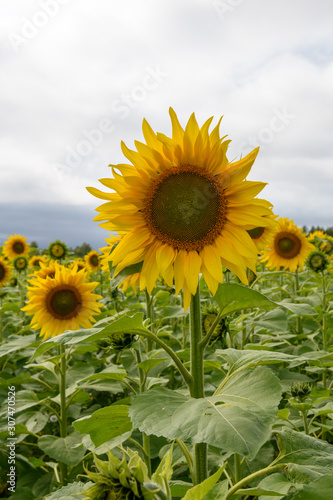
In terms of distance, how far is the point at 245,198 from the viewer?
5.79ft

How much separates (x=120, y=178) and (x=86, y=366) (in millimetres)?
2531

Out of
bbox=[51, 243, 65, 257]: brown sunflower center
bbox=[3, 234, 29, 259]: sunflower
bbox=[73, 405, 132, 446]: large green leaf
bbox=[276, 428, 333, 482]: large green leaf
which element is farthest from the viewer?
bbox=[3, 234, 29, 259]: sunflower

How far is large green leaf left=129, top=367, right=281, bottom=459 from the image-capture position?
1.10 m

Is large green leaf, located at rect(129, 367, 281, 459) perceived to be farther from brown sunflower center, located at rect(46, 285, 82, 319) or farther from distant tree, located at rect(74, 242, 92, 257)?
distant tree, located at rect(74, 242, 92, 257)

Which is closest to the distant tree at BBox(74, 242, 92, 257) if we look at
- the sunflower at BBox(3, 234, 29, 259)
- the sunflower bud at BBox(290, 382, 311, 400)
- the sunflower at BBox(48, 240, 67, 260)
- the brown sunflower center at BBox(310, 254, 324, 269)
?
the sunflower at BBox(3, 234, 29, 259)

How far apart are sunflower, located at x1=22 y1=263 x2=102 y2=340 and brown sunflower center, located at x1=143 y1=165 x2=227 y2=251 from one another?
2.12 meters

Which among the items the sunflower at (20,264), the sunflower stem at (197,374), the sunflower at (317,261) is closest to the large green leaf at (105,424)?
the sunflower stem at (197,374)

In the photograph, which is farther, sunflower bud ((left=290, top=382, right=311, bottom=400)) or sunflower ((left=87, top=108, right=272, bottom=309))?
sunflower bud ((left=290, top=382, right=311, bottom=400))

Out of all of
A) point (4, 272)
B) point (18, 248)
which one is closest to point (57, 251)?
point (4, 272)

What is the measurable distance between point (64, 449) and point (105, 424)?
4.53ft

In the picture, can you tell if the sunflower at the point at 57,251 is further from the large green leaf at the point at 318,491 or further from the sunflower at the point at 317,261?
the large green leaf at the point at 318,491

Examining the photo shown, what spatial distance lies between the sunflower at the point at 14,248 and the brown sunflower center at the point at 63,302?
18.5 ft

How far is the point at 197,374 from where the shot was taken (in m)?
1.57

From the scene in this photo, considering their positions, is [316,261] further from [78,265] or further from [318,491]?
[318,491]
